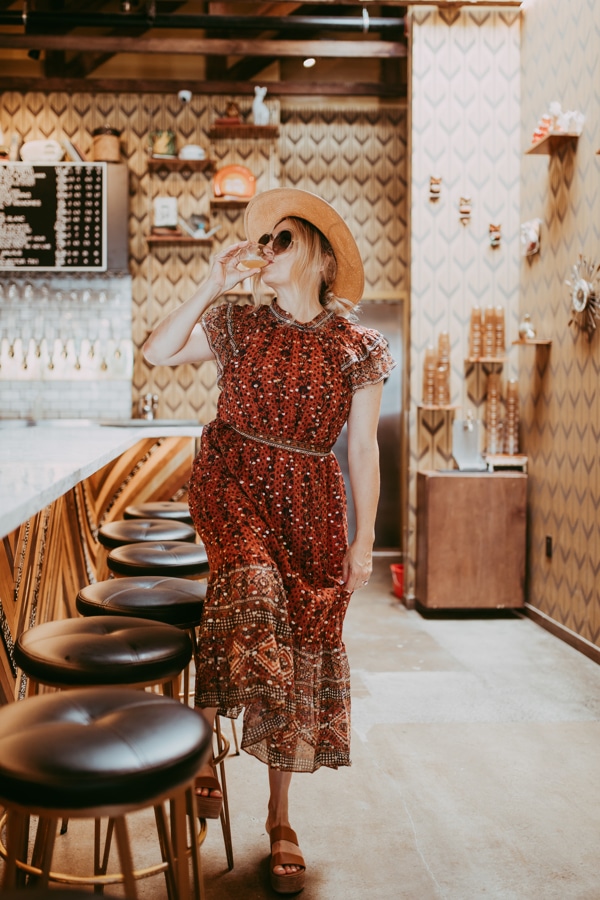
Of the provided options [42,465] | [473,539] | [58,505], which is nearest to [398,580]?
[473,539]

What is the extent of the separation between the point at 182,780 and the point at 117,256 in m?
5.40

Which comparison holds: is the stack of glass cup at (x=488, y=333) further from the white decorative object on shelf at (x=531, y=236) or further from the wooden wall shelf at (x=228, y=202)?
the wooden wall shelf at (x=228, y=202)

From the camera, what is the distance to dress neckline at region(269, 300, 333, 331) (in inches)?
81.4

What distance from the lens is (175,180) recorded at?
250 inches

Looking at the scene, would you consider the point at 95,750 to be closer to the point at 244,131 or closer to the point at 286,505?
the point at 286,505

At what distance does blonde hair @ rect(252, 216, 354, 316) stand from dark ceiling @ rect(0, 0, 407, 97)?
3.66 m

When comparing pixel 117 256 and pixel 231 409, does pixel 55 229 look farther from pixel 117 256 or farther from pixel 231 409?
pixel 231 409

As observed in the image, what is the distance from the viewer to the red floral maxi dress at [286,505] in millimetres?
1887

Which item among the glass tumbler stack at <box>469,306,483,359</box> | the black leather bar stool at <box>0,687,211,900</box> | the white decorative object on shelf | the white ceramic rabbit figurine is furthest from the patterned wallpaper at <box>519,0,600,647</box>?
the black leather bar stool at <box>0,687,211,900</box>

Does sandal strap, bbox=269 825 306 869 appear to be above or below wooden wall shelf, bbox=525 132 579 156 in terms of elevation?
below

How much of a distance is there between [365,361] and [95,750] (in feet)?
4.15

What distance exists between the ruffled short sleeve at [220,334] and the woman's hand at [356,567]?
0.56 m

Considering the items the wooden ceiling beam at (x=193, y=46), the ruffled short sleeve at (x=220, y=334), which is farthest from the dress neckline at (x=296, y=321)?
the wooden ceiling beam at (x=193, y=46)

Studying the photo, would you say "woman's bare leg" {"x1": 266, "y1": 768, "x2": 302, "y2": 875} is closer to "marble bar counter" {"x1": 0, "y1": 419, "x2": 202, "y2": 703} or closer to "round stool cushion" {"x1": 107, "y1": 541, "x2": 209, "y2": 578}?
"round stool cushion" {"x1": 107, "y1": 541, "x2": 209, "y2": 578}
